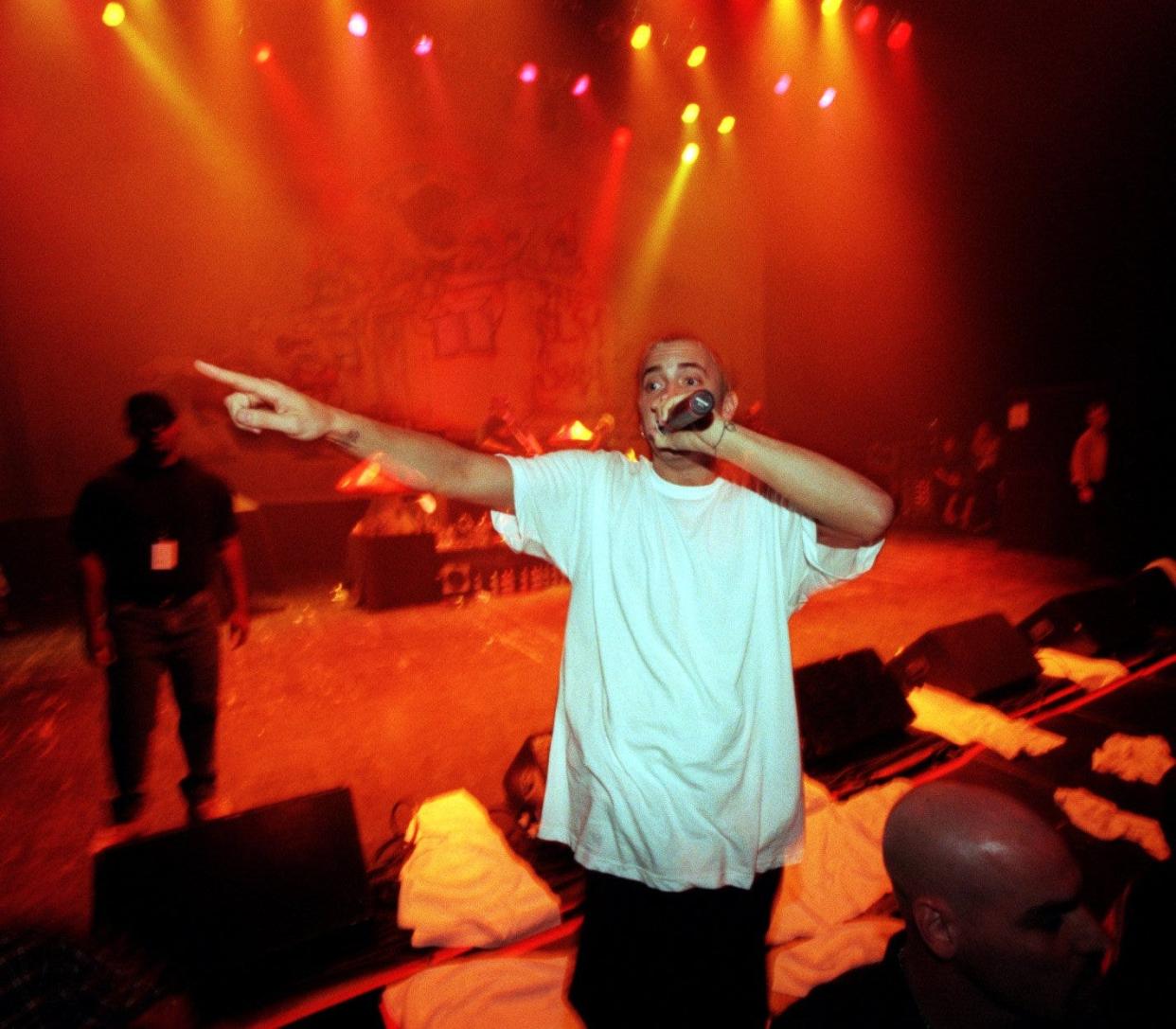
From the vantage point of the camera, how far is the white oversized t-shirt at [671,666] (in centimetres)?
137

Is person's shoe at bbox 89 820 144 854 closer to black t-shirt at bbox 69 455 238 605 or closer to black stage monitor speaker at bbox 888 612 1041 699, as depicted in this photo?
black t-shirt at bbox 69 455 238 605

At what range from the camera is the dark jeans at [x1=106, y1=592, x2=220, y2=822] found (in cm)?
303

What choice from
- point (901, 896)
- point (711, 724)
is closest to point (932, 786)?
point (901, 896)

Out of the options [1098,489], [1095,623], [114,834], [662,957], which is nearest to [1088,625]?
[1095,623]

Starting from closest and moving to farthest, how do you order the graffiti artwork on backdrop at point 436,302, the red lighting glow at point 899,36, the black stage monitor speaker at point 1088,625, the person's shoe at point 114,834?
the person's shoe at point 114,834 < the black stage monitor speaker at point 1088,625 < the graffiti artwork on backdrop at point 436,302 < the red lighting glow at point 899,36

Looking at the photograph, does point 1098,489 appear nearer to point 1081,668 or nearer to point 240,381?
point 1081,668

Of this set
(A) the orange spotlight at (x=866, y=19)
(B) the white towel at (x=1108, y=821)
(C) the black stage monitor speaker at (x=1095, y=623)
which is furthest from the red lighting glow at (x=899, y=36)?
(B) the white towel at (x=1108, y=821)

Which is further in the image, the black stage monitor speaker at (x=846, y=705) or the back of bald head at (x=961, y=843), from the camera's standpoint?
the black stage monitor speaker at (x=846, y=705)

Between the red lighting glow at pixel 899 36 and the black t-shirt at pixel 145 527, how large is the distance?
10925 mm

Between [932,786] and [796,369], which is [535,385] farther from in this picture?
[932,786]

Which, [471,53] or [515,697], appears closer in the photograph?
[515,697]

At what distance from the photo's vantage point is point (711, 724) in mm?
1367

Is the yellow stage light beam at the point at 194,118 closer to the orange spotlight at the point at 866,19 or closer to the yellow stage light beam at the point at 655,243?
the yellow stage light beam at the point at 655,243

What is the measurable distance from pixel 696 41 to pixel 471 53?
10.5 ft
